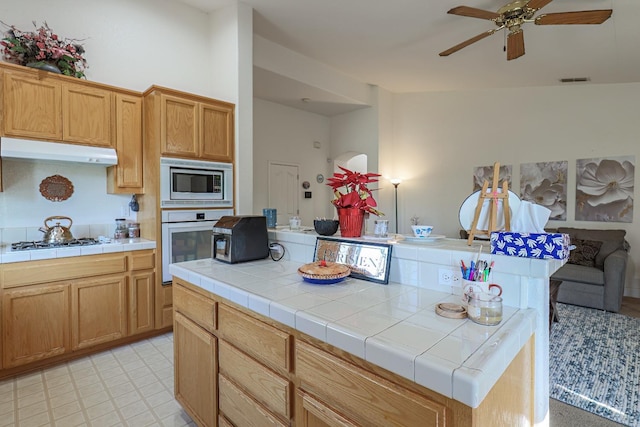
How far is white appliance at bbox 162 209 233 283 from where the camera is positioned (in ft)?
9.74

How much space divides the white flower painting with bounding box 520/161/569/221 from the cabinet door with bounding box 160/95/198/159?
452 cm

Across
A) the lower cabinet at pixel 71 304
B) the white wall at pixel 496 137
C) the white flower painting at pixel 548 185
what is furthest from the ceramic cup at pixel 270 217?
the white flower painting at pixel 548 185

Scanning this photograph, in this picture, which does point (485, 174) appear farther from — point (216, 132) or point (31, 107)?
point (31, 107)

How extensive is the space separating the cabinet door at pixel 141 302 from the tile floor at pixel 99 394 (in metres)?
0.24

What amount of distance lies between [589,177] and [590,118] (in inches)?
32.5

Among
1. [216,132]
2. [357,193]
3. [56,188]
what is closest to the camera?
[357,193]

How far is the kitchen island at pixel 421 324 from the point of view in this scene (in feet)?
2.60

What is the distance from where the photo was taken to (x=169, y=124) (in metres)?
2.95

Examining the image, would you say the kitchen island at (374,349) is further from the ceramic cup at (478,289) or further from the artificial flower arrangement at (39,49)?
the artificial flower arrangement at (39,49)

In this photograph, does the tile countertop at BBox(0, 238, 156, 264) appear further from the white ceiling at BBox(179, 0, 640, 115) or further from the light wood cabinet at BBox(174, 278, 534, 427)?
the white ceiling at BBox(179, 0, 640, 115)

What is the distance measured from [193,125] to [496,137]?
4.58 meters

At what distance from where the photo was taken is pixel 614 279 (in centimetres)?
361

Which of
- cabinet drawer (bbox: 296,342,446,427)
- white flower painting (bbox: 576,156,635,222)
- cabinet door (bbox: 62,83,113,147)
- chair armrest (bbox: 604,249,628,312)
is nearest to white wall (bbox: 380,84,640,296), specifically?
white flower painting (bbox: 576,156,635,222)

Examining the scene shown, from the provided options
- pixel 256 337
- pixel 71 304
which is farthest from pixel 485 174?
pixel 71 304
